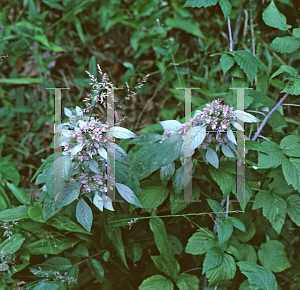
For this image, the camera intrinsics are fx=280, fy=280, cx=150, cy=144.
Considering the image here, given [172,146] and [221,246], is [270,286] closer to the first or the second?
[221,246]

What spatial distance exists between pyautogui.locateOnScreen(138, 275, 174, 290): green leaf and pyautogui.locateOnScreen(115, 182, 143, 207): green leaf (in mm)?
383

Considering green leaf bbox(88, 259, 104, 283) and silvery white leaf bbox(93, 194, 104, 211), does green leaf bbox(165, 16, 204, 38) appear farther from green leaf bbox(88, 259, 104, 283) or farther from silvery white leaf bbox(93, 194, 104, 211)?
green leaf bbox(88, 259, 104, 283)

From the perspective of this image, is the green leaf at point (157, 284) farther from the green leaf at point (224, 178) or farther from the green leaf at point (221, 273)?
the green leaf at point (224, 178)

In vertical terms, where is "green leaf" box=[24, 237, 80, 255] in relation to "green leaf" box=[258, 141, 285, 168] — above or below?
below

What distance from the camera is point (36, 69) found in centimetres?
237

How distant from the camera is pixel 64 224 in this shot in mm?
1221

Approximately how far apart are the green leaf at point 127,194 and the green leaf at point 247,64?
640mm

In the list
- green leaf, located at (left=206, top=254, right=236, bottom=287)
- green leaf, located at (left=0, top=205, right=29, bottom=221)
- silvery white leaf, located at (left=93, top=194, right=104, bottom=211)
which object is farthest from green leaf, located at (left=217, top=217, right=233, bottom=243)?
green leaf, located at (left=0, top=205, right=29, bottom=221)

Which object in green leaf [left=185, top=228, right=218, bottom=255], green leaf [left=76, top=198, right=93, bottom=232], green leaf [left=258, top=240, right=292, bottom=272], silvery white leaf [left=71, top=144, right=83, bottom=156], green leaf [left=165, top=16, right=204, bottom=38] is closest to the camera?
silvery white leaf [left=71, top=144, right=83, bottom=156]

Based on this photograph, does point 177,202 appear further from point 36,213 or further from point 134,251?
point 36,213

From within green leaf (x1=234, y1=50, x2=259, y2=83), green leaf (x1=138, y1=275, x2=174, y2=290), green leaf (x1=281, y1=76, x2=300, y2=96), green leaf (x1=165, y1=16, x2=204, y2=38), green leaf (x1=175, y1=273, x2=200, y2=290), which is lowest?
green leaf (x1=175, y1=273, x2=200, y2=290)

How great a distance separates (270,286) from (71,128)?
0.96m

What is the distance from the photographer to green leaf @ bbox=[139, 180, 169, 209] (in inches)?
Result: 47.6

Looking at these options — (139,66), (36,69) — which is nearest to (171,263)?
(139,66)
